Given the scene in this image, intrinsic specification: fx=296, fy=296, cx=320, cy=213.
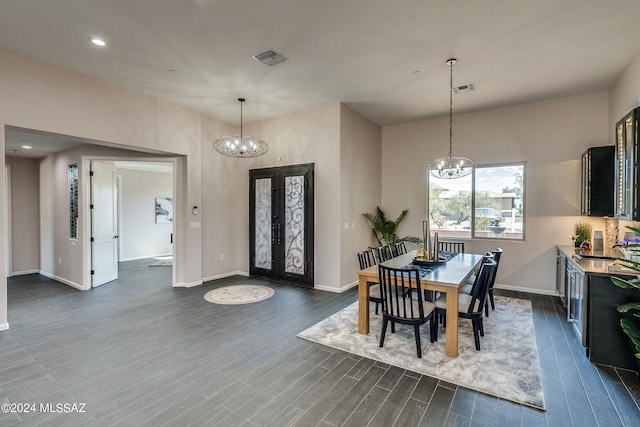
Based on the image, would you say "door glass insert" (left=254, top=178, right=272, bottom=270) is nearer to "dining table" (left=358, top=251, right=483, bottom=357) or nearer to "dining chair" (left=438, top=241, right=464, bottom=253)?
"dining table" (left=358, top=251, right=483, bottom=357)

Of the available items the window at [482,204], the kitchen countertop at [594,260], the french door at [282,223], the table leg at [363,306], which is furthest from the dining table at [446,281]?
the french door at [282,223]

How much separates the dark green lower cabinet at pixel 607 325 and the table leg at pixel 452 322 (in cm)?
130

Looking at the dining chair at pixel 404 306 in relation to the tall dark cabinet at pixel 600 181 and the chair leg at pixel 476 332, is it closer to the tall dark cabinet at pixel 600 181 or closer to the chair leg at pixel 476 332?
the chair leg at pixel 476 332

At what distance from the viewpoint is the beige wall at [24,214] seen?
7.02m

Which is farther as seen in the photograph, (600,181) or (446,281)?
(600,181)

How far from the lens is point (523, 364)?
290 cm

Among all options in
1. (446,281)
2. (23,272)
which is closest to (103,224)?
(23,272)

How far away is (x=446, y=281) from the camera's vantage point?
3.08 meters

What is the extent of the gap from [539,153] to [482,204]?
4.21ft

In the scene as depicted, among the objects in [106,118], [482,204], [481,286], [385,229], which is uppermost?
[106,118]

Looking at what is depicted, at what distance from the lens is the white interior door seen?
19.2 feet

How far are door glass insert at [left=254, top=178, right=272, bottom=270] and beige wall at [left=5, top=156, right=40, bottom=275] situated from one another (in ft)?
18.4

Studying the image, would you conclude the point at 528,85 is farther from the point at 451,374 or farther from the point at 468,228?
the point at 451,374

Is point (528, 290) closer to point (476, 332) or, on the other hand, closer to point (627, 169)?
point (627, 169)
